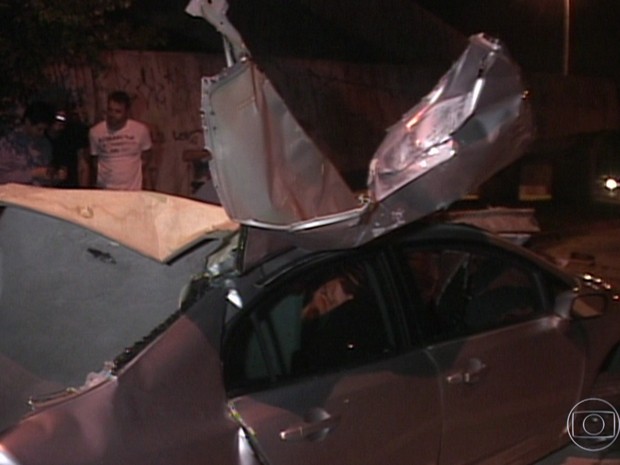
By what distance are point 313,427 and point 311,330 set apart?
0.40m

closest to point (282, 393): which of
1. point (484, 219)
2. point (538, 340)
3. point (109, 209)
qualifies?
point (109, 209)

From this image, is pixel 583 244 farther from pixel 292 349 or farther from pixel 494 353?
pixel 292 349

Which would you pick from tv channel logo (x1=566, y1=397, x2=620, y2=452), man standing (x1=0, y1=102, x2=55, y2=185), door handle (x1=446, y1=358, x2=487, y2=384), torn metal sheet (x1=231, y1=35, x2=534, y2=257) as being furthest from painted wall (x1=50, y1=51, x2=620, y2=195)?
torn metal sheet (x1=231, y1=35, x2=534, y2=257)

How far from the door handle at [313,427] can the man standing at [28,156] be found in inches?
185

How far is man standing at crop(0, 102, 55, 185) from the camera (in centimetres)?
714

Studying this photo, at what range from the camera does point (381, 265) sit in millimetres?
3455

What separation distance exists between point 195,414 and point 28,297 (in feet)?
4.44

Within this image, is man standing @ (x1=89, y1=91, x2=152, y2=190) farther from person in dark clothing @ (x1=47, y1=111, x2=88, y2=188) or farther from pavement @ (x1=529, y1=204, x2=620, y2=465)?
pavement @ (x1=529, y1=204, x2=620, y2=465)

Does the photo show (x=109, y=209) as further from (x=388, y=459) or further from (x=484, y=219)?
(x=484, y=219)

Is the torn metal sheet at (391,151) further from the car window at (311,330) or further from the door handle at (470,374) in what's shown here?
the door handle at (470,374)

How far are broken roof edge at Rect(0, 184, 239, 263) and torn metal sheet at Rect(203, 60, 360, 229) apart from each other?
0.40 m

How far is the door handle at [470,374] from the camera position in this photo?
3.48 m

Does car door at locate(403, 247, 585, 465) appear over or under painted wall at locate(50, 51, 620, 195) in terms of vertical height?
under

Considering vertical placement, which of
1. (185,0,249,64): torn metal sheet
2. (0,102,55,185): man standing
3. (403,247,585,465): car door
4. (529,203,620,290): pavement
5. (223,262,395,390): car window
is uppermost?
→ (185,0,249,64): torn metal sheet
